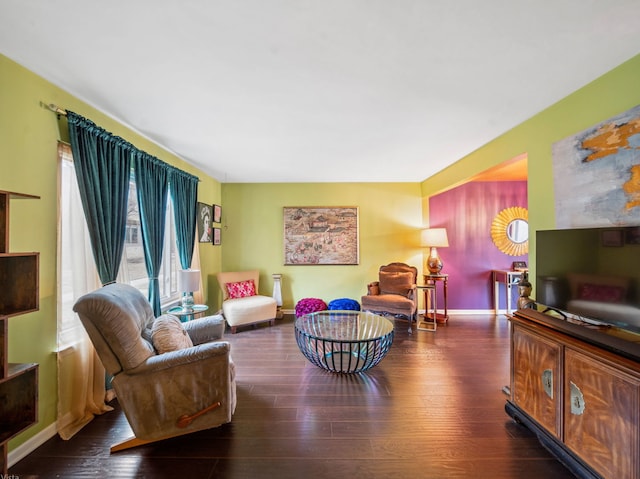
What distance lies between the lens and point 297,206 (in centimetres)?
471

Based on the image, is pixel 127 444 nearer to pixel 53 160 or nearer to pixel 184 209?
pixel 53 160

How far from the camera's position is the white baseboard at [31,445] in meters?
1.51

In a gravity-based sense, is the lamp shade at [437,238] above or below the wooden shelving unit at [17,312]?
above

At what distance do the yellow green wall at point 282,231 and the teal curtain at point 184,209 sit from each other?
1120mm

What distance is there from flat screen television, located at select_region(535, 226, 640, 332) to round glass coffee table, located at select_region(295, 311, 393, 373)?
134cm

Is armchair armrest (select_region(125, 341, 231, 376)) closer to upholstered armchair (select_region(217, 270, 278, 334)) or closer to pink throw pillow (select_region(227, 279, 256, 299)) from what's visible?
upholstered armchair (select_region(217, 270, 278, 334))

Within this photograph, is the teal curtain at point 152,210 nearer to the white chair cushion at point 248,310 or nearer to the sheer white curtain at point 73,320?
the sheer white curtain at point 73,320

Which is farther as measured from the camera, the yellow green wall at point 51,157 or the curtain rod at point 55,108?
the curtain rod at point 55,108

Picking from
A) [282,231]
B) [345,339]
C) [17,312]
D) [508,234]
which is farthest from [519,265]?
[17,312]

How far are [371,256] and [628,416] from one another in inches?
144

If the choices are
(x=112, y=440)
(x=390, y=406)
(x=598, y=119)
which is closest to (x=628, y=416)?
(x=390, y=406)

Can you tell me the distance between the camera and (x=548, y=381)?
1.56 meters

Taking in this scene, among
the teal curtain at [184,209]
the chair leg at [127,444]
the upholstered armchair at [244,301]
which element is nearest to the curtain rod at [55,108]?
the teal curtain at [184,209]

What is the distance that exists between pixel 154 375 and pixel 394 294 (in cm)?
337
